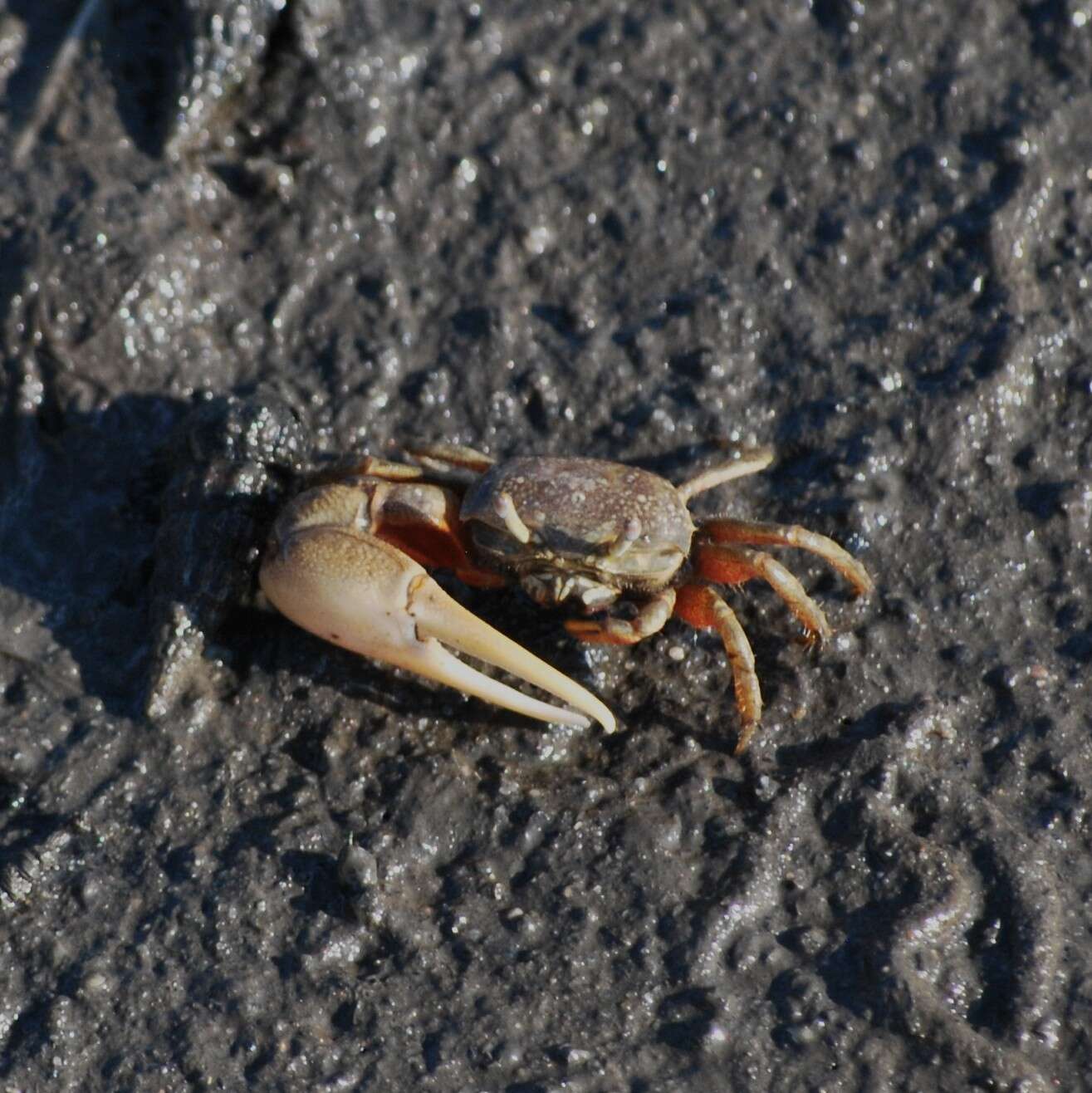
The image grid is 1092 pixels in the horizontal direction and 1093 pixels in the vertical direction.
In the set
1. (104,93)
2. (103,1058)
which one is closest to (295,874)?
(103,1058)

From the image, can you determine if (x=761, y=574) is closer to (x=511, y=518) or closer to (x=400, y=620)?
(x=511, y=518)

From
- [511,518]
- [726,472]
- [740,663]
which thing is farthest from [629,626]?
[726,472]

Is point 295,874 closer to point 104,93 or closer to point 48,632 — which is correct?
point 48,632

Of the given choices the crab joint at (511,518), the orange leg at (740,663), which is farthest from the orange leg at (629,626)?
the crab joint at (511,518)

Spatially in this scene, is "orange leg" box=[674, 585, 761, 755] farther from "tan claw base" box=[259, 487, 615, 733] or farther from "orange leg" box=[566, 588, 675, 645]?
"tan claw base" box=[259, 487, 615, 733]

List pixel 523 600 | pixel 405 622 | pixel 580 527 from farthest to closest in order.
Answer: pixel 523 600
pixel 580 527
pixel 405 622

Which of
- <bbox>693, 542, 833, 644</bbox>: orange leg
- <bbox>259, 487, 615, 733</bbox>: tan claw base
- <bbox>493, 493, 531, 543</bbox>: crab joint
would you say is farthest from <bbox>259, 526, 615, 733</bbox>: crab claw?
<bbox>693, 542, 833, 644</bbox>: orange leg

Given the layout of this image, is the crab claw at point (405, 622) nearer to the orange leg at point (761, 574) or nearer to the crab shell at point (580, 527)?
the crab shell at point (580, 527)
